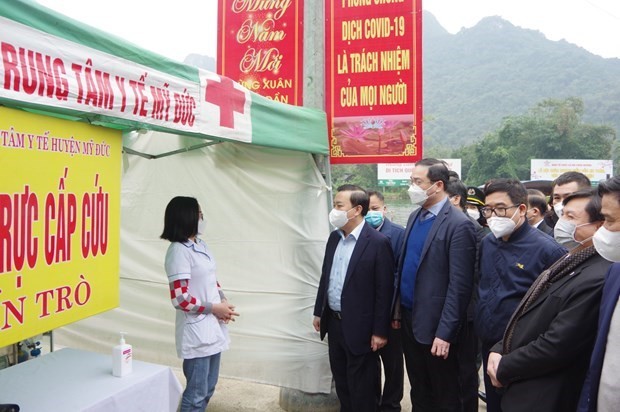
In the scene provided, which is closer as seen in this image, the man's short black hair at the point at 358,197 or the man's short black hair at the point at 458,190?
the man's short black hair at the point at 358,197

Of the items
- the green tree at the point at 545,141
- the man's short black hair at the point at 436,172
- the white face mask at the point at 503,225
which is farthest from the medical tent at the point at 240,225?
the green tree at the point at 545,141

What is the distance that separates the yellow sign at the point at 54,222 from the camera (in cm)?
176

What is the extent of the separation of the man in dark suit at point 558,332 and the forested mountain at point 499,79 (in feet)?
150

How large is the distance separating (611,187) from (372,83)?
6.95 feet

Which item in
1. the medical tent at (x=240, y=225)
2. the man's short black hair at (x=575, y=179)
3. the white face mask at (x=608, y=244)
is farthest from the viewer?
the man's short black hair at (x=575, y=179)

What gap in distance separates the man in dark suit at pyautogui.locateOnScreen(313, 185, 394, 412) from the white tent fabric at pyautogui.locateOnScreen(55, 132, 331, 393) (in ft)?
1.02

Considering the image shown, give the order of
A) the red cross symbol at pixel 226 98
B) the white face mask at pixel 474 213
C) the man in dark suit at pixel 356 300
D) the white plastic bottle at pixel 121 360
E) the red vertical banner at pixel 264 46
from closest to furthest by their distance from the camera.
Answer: the white plastic bottle at pixel 121 360 → the red cross symbol at pixel 226 98 → the man in dark suit at pixel 356 300 → the red vertical banner at pixel 264 46 → the white face mask at pixel 474 213

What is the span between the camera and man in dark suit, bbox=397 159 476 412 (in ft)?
8.99

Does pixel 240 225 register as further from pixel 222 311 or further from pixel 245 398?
pixel 245 398

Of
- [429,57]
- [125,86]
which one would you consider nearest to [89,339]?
[125,86]

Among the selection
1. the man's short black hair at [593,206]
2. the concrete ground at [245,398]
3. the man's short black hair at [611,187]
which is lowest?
the concrete ground at [245,398]

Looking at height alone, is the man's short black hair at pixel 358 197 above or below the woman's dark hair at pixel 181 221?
above

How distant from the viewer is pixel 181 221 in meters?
2.74

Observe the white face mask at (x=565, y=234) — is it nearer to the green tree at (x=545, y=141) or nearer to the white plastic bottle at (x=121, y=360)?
the white plastic bottle at (x=121, y=360)
